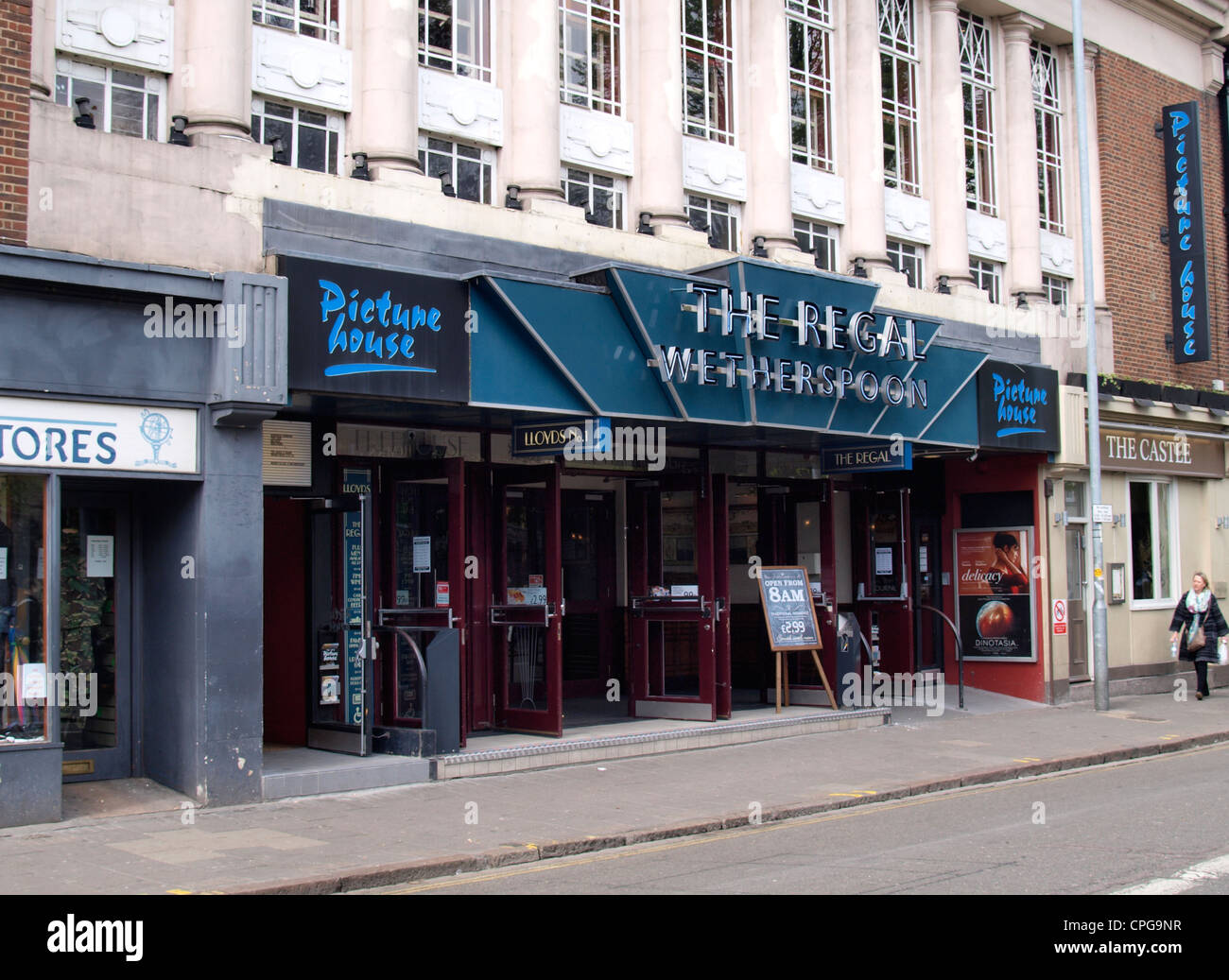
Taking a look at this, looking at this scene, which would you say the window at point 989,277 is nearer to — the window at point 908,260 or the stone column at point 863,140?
the window at point 908,260

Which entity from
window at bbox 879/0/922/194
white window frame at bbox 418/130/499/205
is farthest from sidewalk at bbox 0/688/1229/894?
window at bbox 879/0/922/194

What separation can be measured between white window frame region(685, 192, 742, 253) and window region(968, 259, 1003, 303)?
481 cm

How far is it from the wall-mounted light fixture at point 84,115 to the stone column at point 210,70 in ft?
2.95

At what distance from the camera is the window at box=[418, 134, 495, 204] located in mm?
13453

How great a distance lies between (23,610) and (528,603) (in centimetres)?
556

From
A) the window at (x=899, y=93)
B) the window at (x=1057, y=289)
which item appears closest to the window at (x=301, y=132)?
the window at (x=899, y=93)

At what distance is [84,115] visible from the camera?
10758mm

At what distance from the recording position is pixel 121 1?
447 inches

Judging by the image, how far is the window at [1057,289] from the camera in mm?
20688

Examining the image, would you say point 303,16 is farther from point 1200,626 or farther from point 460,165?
point 1200,626

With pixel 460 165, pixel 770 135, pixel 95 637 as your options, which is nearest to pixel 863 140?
pixel 770 135

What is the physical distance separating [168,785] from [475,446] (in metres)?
4.98
